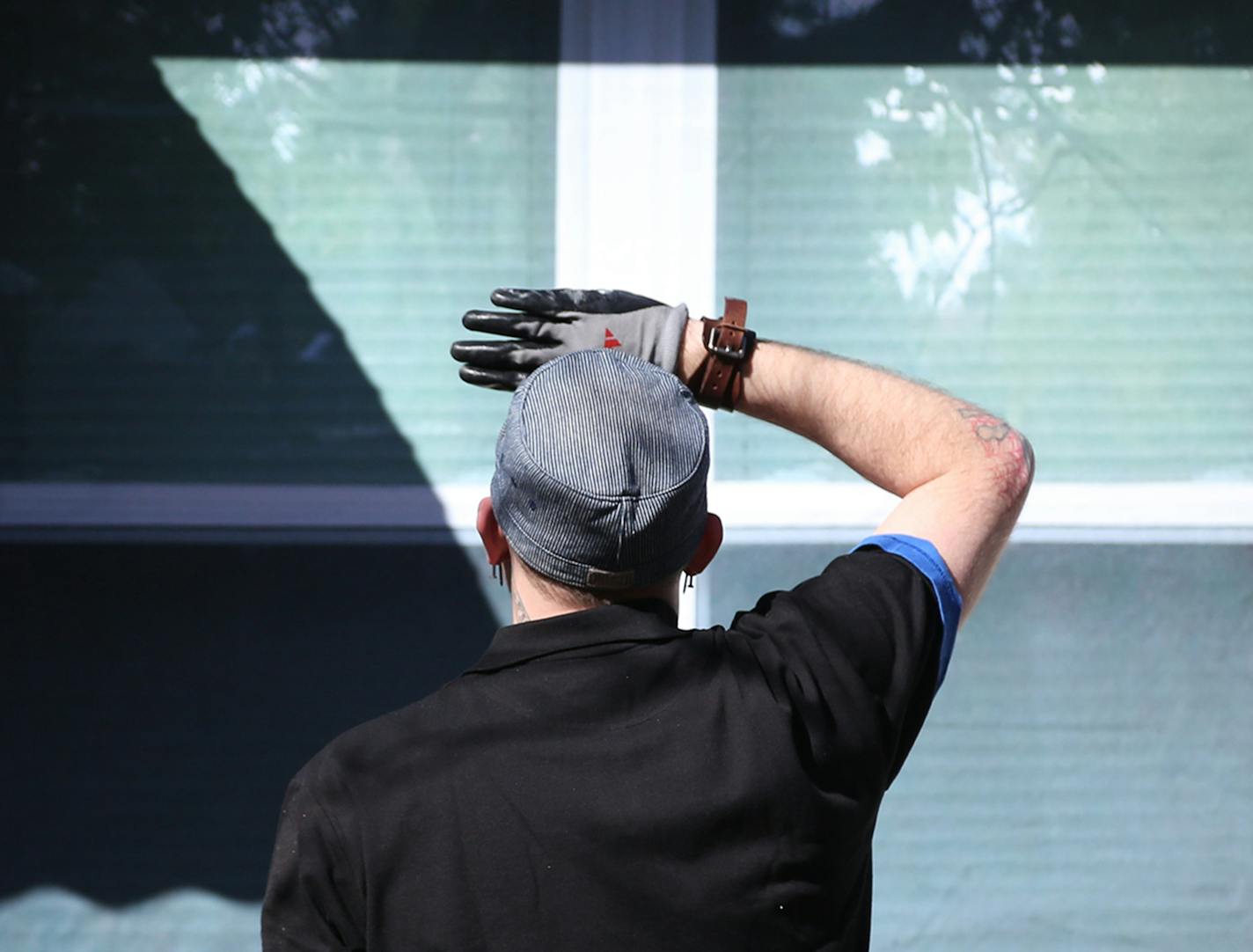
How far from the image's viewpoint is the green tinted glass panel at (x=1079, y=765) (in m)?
2.83

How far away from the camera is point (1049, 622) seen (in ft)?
9.28

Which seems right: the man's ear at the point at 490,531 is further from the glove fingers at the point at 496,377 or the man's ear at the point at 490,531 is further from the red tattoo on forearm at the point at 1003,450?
the red tattoo on forearm at the point at 1003,450

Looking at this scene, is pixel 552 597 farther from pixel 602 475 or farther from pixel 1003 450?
pixel 1003 450

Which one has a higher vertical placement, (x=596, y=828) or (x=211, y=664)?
(x=596, y=828)

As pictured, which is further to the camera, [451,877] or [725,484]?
[725,484]

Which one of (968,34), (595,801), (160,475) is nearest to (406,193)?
(160,475)

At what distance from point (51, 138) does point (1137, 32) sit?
8.33 ft

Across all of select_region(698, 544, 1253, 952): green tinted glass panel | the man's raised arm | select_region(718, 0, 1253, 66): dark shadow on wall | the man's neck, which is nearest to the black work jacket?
the man's neck

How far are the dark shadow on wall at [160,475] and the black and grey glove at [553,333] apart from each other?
138 centimetres

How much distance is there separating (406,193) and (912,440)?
175cm

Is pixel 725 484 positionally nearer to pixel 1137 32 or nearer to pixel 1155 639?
pixel 1155 639

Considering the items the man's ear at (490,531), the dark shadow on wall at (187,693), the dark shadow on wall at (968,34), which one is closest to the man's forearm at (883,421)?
the man's ear at (490,531)

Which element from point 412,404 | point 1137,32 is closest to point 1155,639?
point 1137,32

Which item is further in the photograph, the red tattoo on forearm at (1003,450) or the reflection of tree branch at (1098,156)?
the reflection of tree branch at (1098,156)
